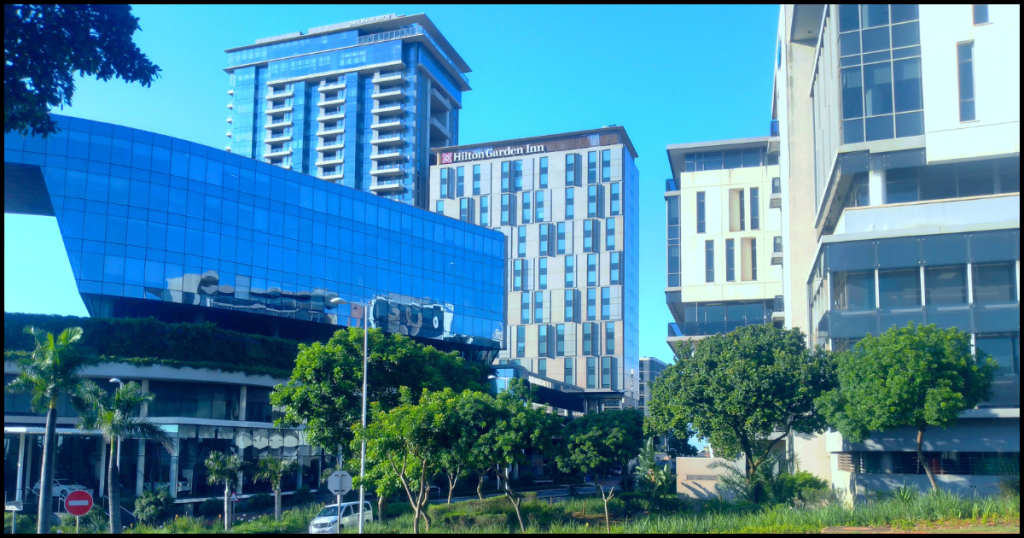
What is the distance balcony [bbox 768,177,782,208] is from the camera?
57.3m

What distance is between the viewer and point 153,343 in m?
49.1

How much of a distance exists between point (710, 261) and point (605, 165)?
65043 millimetres

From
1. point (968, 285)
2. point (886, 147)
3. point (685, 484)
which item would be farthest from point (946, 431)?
point (685, 484)

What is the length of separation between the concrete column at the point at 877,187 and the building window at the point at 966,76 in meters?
3.93

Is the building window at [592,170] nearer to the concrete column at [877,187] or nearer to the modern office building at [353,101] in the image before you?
the modern office building at [353,101]

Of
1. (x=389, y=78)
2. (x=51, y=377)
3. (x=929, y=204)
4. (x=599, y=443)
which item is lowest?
(x=599, y=443)

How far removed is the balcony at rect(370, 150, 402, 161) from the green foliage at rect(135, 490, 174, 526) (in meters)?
88.3

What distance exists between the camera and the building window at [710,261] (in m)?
66.4

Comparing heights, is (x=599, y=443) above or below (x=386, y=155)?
below

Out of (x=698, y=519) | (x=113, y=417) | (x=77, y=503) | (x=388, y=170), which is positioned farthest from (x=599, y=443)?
(x=388, y=170)

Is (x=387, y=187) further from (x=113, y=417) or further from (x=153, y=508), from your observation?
(x=113, y=417)

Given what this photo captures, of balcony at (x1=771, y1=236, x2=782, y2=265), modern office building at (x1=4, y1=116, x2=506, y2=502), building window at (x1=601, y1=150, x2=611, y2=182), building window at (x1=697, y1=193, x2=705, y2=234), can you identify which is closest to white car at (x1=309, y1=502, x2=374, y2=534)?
modern office building at (x1=4, y1=116, x2=506, y2=502)

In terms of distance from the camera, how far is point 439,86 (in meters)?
130

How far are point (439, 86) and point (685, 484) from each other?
95.4m
